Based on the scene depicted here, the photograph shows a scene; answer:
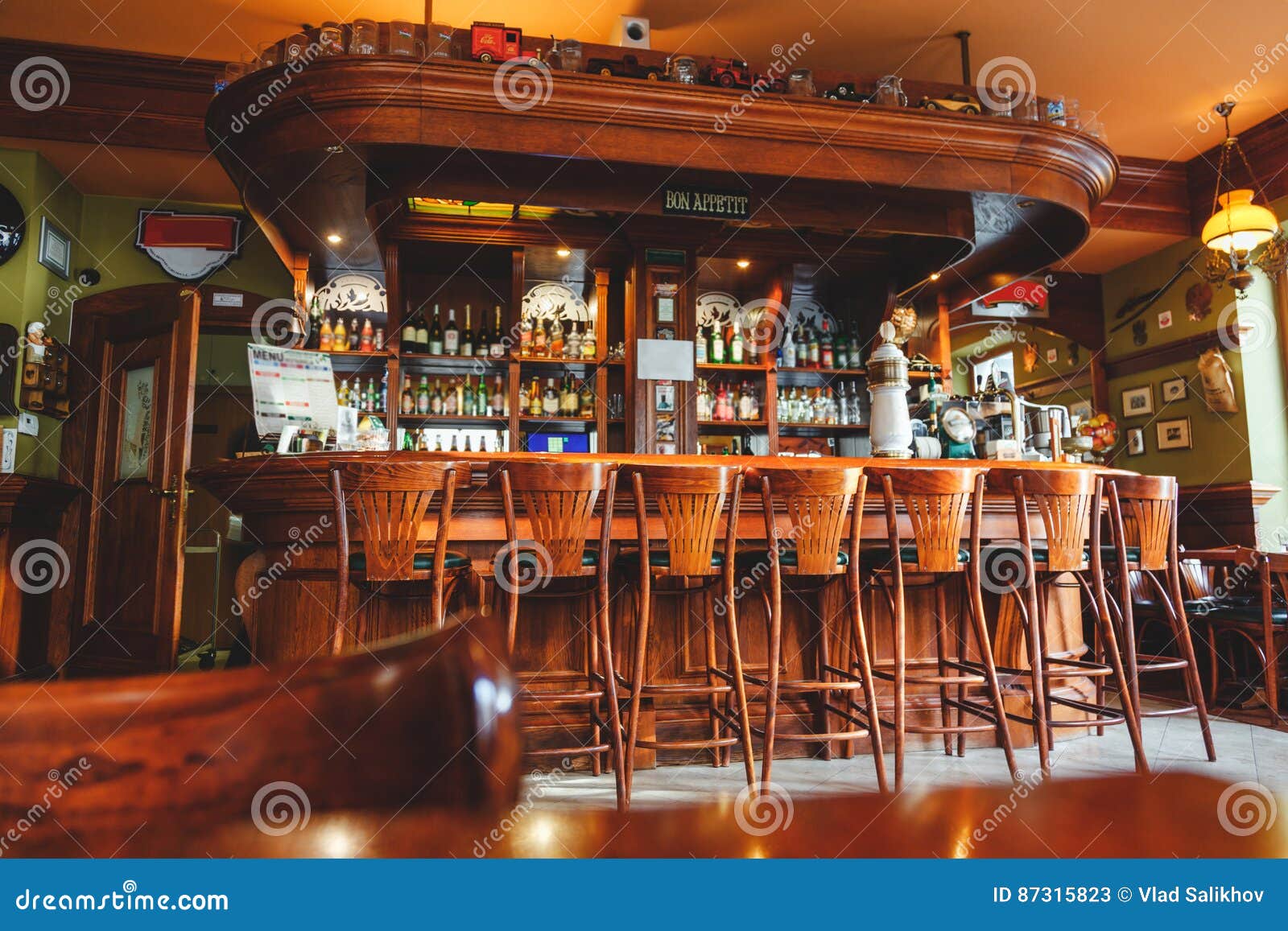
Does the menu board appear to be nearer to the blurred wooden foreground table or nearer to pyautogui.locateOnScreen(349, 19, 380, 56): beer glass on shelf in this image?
pyautogui.locateOnScreen(349, 19, 380, 56): beer glass on shelf

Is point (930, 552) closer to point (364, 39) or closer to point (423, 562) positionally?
point (423, 562)

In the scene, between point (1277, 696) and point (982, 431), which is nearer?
point (1277, 696)

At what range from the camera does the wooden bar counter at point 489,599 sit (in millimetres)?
2895

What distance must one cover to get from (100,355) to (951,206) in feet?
17.0

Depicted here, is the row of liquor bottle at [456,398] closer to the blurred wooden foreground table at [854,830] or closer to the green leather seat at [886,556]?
the green leather seat at [886,556]

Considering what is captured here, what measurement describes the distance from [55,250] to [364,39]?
262 centimetres

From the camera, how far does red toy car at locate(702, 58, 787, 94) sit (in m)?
4.21

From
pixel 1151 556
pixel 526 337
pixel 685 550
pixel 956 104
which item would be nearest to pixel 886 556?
pixel 685 550

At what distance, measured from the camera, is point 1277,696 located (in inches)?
161

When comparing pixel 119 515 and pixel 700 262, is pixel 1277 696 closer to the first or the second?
pixel 700 262

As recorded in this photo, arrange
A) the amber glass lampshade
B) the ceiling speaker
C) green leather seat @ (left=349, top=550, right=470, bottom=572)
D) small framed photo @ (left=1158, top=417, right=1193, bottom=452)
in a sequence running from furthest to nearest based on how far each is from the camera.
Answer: small framed photo @ (left=1158, top=417, right=1193, bottom=452), the amber glass lampshade, the ceiling speaker, green leather seat @ (left=349, top=550, right=470, bottom=572)

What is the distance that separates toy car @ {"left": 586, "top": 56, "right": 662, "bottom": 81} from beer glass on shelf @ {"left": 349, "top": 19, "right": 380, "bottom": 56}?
1.05 m

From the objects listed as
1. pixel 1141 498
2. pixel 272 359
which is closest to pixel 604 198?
pixel 272 359

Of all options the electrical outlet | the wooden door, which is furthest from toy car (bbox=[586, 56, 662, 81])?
the electrical outlet
